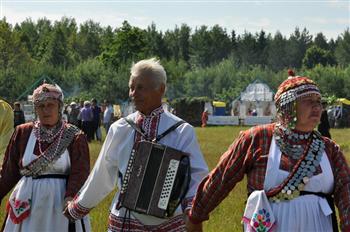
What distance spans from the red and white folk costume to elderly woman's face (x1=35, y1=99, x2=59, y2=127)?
1.15 meters

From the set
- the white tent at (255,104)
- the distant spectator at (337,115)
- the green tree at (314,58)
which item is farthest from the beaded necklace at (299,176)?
the green tree at (314,58)

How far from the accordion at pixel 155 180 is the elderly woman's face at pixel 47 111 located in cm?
153

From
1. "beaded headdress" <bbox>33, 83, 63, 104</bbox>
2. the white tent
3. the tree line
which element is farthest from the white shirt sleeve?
the tree line

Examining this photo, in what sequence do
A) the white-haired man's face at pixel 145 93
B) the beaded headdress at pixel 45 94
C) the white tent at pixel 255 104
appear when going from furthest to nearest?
the white tent at pixel 255 104, the beaded headdress at pixel 45 94, the white-haired man's face at pixel 145 93

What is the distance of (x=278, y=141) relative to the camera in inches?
191

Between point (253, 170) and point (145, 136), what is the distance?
0.98 metres

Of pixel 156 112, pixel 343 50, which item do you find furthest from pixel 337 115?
pixel 343 50

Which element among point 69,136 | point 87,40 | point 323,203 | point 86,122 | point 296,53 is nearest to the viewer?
point 323,203

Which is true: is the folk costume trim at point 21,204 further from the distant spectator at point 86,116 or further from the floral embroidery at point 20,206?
the distant spectator at point 86,116

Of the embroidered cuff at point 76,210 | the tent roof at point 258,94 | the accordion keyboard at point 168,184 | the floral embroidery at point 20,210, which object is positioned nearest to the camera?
the accordion keyboard at point 168,184

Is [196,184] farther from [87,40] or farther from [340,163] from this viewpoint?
[87,40]

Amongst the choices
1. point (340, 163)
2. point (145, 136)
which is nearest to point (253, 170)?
point (340, 163)

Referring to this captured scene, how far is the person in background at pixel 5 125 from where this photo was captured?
286 inches

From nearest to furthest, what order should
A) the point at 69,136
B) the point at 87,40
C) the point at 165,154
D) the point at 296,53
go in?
1. the point at 165,154
2. the point at 69,136
3. the point at 87,40
4. the point at 296,53
